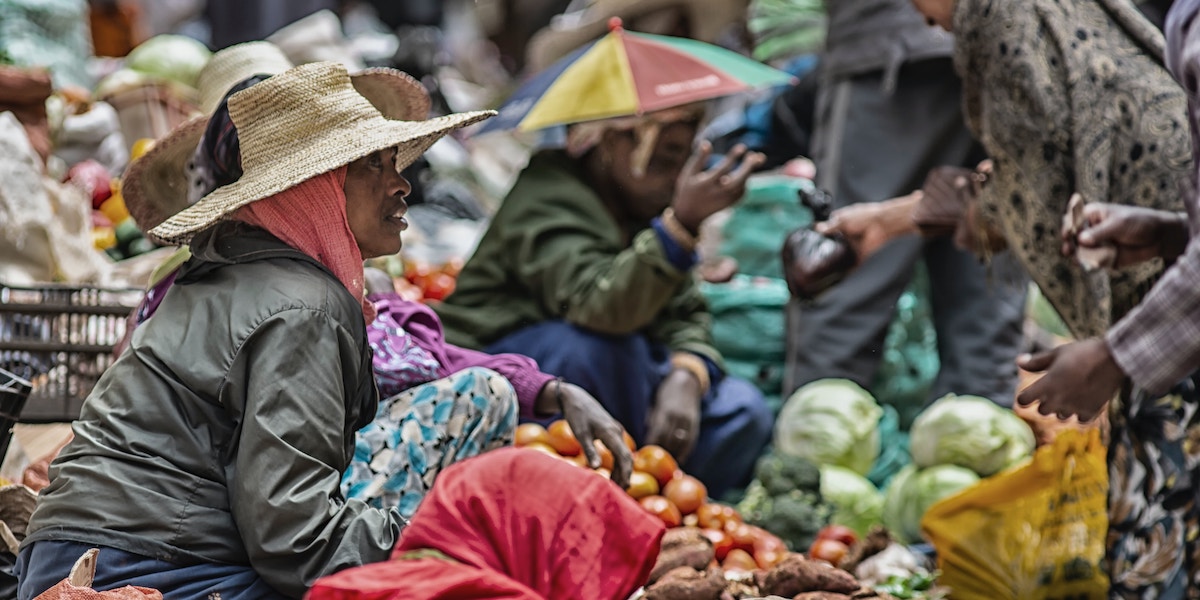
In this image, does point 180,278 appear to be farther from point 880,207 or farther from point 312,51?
point 312,51

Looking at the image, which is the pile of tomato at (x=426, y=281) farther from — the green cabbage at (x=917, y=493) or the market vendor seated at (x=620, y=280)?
the green cabbage at (x=917, y=493)

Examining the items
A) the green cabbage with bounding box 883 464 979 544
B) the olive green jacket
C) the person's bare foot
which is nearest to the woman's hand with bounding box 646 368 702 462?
the olive green jacket

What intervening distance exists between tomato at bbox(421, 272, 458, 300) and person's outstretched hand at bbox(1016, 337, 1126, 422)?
2911 millimetres

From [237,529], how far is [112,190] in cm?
381

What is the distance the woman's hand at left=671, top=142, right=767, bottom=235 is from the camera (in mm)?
4188

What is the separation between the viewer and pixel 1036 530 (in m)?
3.78

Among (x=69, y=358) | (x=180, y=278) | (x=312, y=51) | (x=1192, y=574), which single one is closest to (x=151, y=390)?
(x=180, y=278)

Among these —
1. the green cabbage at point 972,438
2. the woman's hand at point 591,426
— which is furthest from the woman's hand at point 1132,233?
the green cabbage at point 972,438

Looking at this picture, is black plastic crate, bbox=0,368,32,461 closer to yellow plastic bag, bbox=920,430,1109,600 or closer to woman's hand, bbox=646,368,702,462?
woman's hand, bbox=646,368,702,462

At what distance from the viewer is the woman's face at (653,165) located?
4.76 metres

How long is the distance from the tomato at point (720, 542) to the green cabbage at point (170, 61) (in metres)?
4.73

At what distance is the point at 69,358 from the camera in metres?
3.79

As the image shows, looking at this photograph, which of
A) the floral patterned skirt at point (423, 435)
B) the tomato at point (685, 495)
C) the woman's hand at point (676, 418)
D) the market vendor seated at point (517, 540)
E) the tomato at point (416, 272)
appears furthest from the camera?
the tomato at point (416, 272)

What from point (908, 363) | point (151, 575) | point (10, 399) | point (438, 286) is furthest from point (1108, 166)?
point (438, 286)
